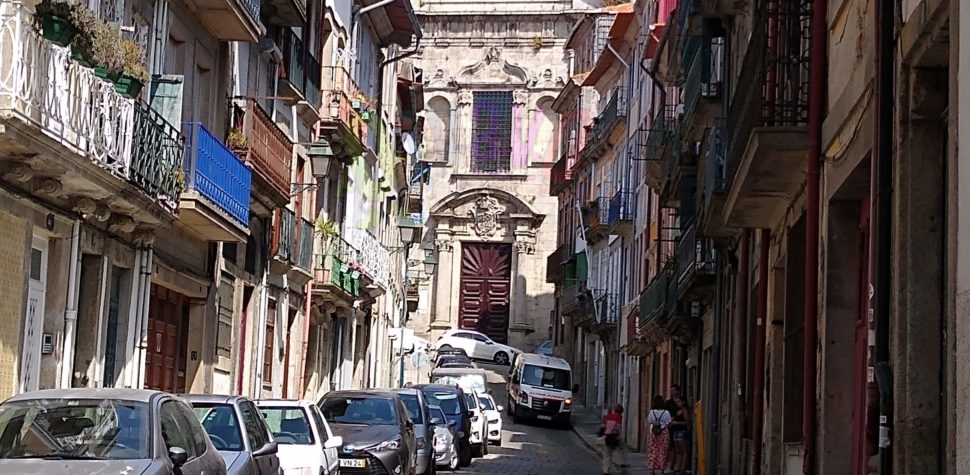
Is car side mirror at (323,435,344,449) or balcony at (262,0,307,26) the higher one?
balcony at (262,0,307,26)

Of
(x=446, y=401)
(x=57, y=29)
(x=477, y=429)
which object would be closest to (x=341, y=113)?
(x=446, y=401)

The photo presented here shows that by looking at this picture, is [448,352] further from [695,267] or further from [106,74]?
[106,74]

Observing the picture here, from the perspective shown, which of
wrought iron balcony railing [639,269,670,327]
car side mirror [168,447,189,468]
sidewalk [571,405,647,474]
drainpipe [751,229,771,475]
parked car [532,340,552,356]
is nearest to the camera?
car side mirror [168,447,189,468]

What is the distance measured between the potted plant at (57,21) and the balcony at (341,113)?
1678 cm

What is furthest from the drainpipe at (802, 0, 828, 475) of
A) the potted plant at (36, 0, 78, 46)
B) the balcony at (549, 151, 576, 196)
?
the balcony at (549, 151, 576, 196)

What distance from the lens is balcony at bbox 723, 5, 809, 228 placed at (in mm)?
13438

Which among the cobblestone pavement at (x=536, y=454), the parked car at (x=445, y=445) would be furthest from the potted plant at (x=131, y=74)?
the cobblestone pavement at (x=536, y=454)

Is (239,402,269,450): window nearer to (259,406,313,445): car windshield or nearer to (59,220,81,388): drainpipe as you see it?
(259,406,313,445): car windshield

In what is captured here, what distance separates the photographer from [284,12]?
26.2 metres

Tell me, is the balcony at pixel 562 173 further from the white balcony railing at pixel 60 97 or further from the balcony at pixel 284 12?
the white balcony railing at pixel 60 97

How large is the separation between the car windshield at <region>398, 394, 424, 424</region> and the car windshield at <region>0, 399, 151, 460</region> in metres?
13.9

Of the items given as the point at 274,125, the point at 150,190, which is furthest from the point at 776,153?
the point at 274,125

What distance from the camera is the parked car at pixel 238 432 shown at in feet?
45.7

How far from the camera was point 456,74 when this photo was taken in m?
70.1
